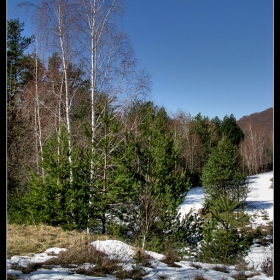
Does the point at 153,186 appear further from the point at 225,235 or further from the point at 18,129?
the point at 18,129

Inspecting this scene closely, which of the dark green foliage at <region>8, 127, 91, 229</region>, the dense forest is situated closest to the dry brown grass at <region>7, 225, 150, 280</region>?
the dark green foliage at <region>8, 127, 91, 229</region>

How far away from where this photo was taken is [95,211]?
3166 millimetres

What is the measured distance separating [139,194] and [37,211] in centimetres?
155

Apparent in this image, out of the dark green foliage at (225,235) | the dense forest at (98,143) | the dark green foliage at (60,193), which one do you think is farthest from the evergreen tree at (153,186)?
the dark green foliage at (60,193)

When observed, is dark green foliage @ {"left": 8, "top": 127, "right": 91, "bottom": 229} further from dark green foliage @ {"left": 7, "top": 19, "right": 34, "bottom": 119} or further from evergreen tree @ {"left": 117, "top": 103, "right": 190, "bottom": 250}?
dark green foliage @ {"left": 7, "top": 19, "right": 34, "bottom": 119}

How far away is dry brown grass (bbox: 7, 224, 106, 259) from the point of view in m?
1.91

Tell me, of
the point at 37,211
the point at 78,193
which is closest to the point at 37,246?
the point at 78,193

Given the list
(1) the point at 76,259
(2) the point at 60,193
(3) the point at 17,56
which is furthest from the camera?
(3) the point at 17,56

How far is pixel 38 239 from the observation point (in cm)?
237

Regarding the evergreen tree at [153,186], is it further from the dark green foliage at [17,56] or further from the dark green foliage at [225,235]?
the dark green foliage at [17,56]

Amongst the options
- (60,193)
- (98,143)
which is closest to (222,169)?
(98,143)

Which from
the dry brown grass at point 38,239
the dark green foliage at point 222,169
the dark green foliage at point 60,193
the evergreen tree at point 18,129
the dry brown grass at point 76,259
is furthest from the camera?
the dark green foliage at point 222,169

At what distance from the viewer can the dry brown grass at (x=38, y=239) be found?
1.91 meters

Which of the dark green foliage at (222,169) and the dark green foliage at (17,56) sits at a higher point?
the dark green foliage at (17,56)
